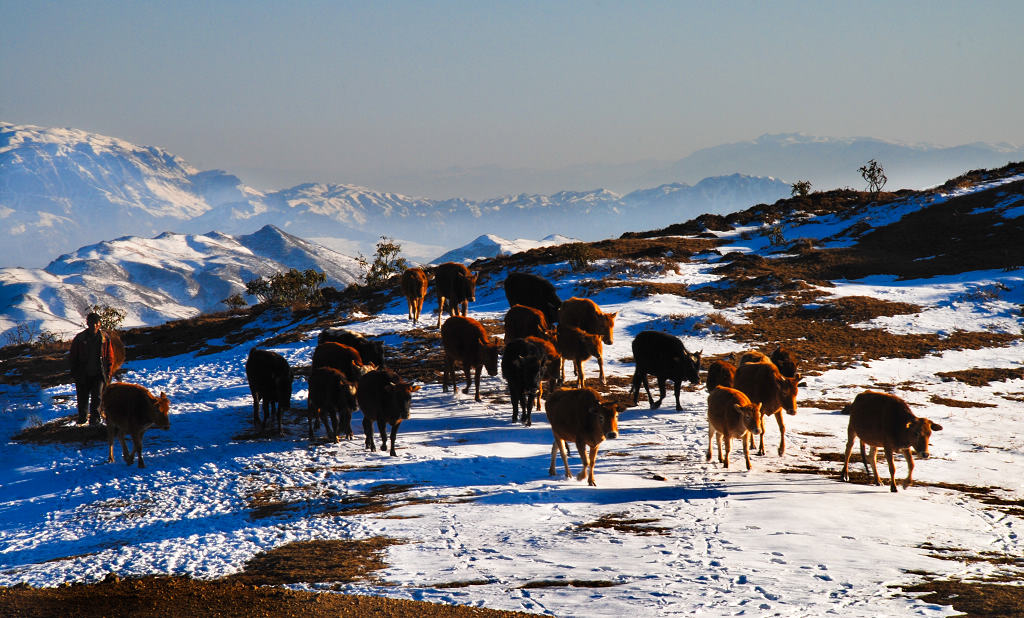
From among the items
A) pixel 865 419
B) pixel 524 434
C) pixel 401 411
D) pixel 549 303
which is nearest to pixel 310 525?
pixel 401 411

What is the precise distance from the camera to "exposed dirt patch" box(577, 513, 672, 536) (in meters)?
11.5

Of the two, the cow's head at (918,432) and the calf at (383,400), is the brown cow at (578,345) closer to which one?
the calf at (383,400)

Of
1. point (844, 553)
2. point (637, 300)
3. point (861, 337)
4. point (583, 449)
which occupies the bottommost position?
point (844, 553)

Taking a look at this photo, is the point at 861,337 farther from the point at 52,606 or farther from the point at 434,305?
the point at 52,606

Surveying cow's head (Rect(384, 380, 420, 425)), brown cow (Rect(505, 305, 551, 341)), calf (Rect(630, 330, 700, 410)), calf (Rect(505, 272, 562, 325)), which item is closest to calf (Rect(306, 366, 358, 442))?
cow's head (Rect(384, 380, 420, 425))

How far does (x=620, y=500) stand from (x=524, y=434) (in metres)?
5.00

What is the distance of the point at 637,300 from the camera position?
117 ft

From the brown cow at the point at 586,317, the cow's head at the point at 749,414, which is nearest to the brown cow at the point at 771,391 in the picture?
the cow's head at the point at 749,414

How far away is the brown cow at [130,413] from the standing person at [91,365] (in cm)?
373

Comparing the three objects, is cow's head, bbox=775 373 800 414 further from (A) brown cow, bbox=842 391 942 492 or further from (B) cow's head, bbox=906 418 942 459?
(B) cow's head, bbox=906 418 942 459

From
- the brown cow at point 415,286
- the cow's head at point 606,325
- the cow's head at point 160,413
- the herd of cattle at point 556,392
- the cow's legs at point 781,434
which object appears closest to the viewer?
the herd of cattle at point 556,392

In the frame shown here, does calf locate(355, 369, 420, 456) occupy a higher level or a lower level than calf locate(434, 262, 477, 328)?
lower

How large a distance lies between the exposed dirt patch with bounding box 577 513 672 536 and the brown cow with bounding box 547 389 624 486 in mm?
1723

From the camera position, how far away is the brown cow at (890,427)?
44.5 ft
